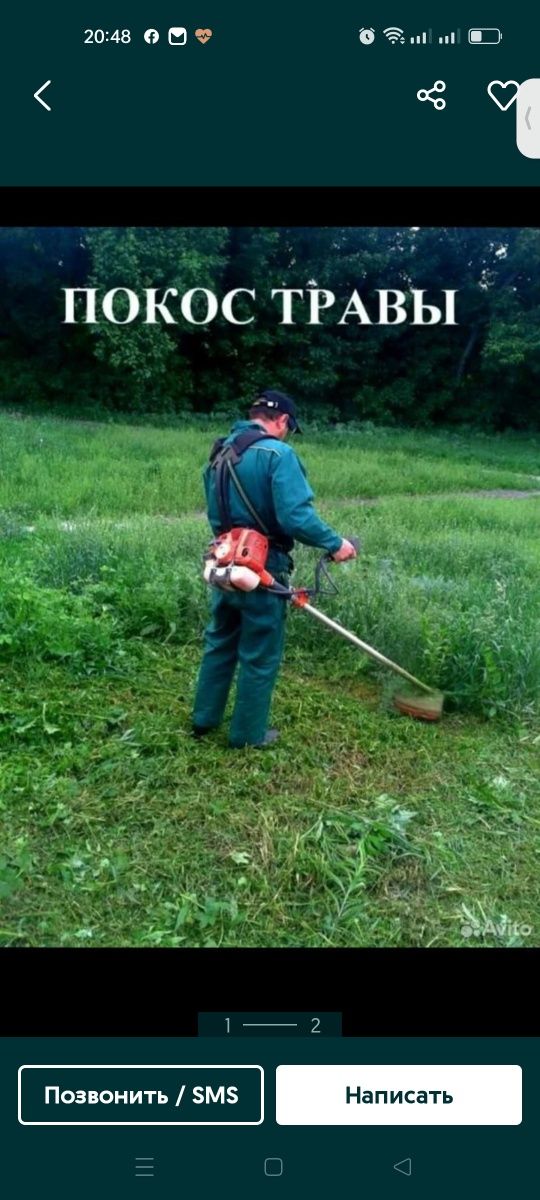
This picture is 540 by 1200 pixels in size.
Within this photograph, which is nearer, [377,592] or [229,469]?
[229,469]

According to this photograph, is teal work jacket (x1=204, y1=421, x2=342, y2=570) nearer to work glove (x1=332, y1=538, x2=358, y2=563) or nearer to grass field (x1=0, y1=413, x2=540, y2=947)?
work glove (x1=332, y1=538, x2=358, y2=563)

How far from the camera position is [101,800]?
3.34m

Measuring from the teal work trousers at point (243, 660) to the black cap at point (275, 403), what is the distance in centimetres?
72

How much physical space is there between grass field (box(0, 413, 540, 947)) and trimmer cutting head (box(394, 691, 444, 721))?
0.24 ft

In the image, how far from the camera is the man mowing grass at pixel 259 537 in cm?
332

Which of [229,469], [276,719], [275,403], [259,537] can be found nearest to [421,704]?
[276,719]

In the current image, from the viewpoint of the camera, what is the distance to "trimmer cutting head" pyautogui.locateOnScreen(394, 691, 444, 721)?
4.01m

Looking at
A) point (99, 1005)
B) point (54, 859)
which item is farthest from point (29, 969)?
point (54, 859)

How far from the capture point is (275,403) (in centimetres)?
330
